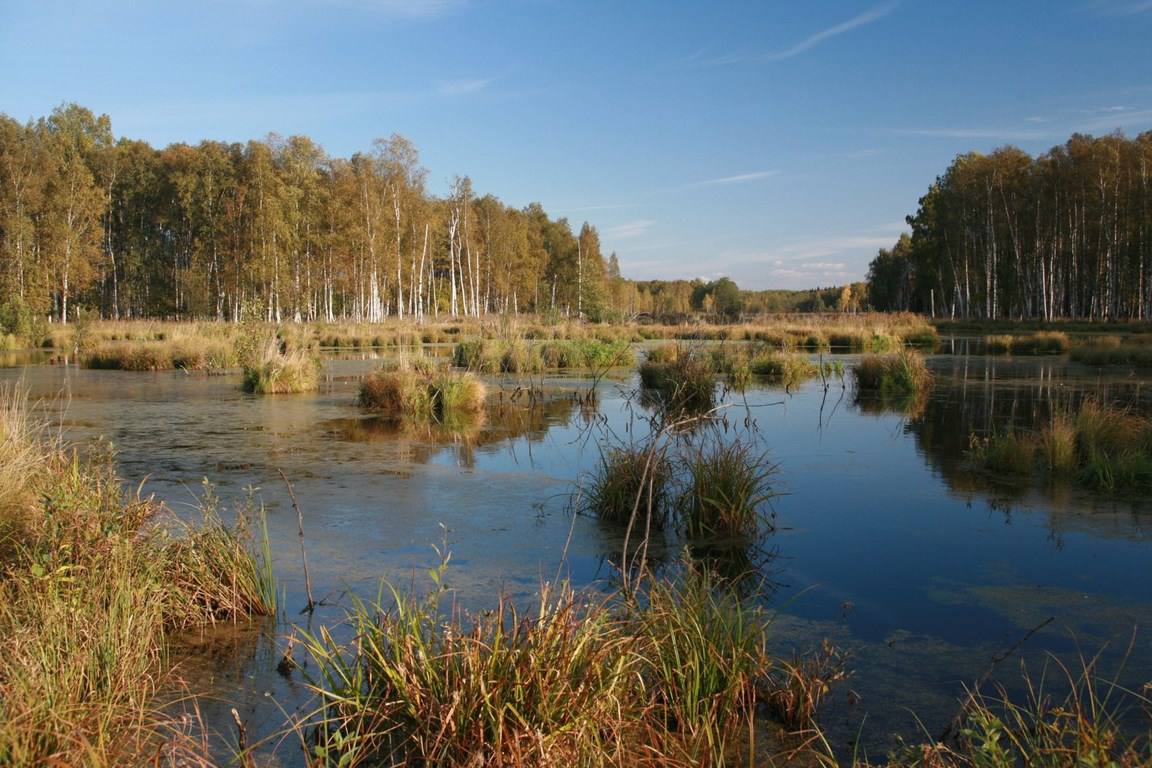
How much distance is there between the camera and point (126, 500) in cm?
526

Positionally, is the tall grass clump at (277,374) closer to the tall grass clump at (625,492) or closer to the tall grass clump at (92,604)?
the tall grass clump at (92,604)

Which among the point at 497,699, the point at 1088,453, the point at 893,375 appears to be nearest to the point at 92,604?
the point at 497,699

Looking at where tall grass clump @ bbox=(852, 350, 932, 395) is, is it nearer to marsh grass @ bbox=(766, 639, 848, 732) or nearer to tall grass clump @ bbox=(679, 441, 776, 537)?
Answer: tall grass clump @ bbox=(679, 441, 776, 537)

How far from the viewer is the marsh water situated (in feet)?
12.5

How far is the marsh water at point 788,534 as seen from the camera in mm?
3803

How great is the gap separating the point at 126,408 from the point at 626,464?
9.58 metres

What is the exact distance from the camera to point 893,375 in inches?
655

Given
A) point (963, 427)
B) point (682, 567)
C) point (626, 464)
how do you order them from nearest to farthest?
point (682, 567) → point (626, 464) → point (963, 427)

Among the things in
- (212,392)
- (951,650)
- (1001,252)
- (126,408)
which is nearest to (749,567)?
(951,650)

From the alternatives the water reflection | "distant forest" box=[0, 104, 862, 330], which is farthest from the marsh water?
"distant forest" box=[0, 104, 862, 330]

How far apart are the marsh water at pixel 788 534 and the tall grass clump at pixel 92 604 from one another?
0.83ft

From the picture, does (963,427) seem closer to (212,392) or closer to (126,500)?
(126,500)

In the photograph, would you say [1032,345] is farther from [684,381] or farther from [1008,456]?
[1008,456]

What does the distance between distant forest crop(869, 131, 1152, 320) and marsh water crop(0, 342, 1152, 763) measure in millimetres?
28383
